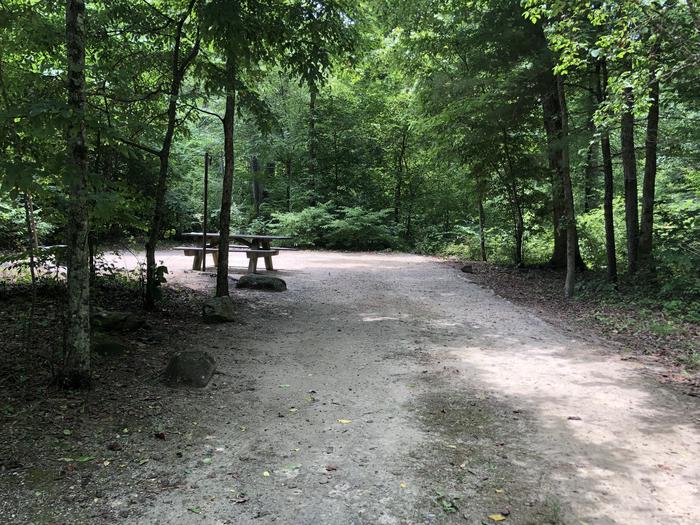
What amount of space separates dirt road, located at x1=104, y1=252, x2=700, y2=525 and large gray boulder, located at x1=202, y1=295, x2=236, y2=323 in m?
0.20

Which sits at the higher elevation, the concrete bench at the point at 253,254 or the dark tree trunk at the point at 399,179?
the dark tree trunk at the point at 399,179

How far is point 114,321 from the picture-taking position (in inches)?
212

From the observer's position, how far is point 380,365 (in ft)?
17.0

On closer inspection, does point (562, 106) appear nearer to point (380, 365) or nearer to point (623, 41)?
point (623, 41)

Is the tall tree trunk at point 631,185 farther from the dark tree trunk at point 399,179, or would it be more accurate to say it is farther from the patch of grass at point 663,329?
the dark tree trunk at point 399,179

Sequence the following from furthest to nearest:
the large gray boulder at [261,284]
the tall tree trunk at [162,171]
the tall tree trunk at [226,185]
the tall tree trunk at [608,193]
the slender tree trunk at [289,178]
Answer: the slender tree trunk at [289,178]
the tall tree trunk at [608,193]
the large gray boulder at [261,284]
the tall tree trunk at [226,185]
the tall tree trunk at [162,171]

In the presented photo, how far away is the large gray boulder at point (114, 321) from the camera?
5215 mm

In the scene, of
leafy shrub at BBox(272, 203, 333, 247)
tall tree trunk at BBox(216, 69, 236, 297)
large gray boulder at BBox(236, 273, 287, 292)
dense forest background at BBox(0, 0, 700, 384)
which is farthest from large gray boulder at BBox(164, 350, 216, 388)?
leafy shrub at BBox(272, 203, 333, 247)

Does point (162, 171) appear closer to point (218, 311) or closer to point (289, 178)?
point (218, 311)

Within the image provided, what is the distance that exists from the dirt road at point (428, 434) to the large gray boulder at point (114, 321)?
0.94 m

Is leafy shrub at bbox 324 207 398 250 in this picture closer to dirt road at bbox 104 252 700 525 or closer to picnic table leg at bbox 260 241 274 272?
picnic table leg at bbox 260 241 274 272

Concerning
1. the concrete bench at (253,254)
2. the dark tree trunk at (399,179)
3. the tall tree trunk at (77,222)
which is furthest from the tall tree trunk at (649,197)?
the dark tree trunk at (399,179)

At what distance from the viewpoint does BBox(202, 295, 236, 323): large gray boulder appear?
656 centimetres

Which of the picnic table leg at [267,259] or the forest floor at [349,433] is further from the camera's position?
the picnic table leg at [267,259]
